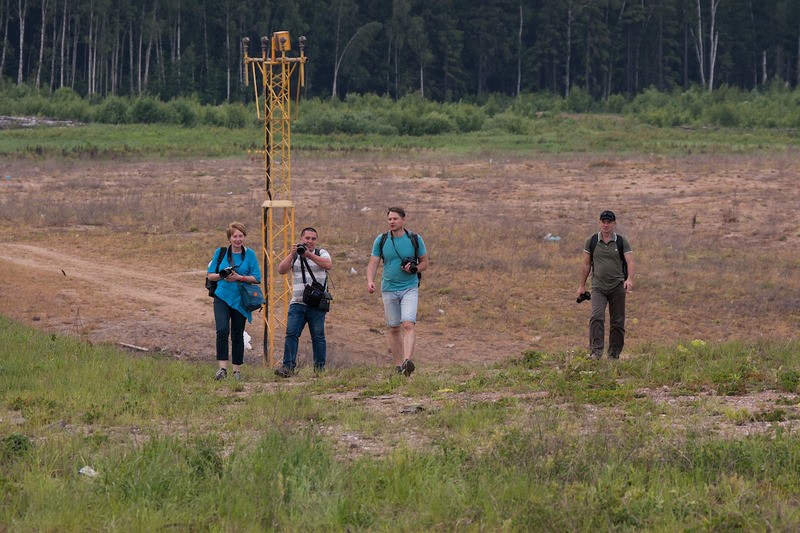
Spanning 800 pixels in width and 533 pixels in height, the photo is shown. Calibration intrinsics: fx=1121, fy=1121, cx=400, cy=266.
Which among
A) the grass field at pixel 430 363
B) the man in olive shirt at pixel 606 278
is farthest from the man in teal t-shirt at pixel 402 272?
the man in olive shirt at pixel 606 278

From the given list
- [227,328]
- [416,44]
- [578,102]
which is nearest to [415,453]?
[227,328]

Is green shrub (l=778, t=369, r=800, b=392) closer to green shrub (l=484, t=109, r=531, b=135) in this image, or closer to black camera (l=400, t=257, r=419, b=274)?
black camera (l=400, t=257, r=419, b=274)

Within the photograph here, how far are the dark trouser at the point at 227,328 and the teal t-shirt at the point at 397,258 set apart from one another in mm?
1432

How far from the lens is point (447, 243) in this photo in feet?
71.8

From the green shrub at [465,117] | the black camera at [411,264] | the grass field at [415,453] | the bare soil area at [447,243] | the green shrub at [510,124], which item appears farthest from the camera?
the green shrub at [465,117]

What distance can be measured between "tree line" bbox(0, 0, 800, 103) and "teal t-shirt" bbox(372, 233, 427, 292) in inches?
2409

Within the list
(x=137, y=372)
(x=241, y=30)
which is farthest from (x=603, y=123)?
(x=137, y=372)

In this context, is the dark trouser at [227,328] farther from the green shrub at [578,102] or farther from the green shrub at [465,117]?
the green shrub at [578,102]

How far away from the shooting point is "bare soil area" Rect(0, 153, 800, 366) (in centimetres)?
1623

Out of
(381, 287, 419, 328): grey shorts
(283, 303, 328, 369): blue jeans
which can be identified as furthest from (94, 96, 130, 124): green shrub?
(381, 287, 419, 328): grey shorts

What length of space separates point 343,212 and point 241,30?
163ft

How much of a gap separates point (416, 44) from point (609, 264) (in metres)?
65.5

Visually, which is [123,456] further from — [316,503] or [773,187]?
[773,187]

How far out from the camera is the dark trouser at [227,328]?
10.5 m
